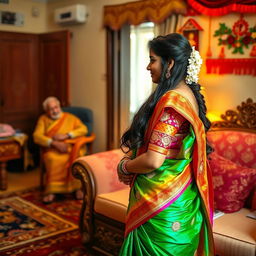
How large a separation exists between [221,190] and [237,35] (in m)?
1.40

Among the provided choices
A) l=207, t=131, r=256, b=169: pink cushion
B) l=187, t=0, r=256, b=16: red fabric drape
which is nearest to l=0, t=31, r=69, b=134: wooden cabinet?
l=187, t=0, r=256, b=16: red fabric drape

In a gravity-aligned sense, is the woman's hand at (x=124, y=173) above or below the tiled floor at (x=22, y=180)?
above

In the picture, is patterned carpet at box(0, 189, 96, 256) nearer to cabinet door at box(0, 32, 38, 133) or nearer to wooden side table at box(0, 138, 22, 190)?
wooden side table at box(0, 138, 22, 190)

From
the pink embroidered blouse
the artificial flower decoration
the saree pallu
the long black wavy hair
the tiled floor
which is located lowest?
the tiled floor

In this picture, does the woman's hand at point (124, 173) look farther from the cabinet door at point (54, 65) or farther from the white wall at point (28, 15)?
the white wall at point (28, 15)

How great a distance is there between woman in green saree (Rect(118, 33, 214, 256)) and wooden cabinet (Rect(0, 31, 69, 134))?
11.7ft

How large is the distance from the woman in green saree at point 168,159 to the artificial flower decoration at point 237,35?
66.8 inches

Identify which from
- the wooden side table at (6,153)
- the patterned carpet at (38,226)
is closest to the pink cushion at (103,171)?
the patterned carpet at (38,226)

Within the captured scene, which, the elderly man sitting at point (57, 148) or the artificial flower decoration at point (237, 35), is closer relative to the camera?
the artificial flower decoration at point (237, 35)

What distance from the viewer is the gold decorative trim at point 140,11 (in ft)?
12.4

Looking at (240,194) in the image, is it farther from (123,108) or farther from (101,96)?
(101,96)

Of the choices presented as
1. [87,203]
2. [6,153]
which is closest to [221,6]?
[87,203]

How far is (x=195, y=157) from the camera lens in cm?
181

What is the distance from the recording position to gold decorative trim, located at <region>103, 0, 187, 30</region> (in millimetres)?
3789
